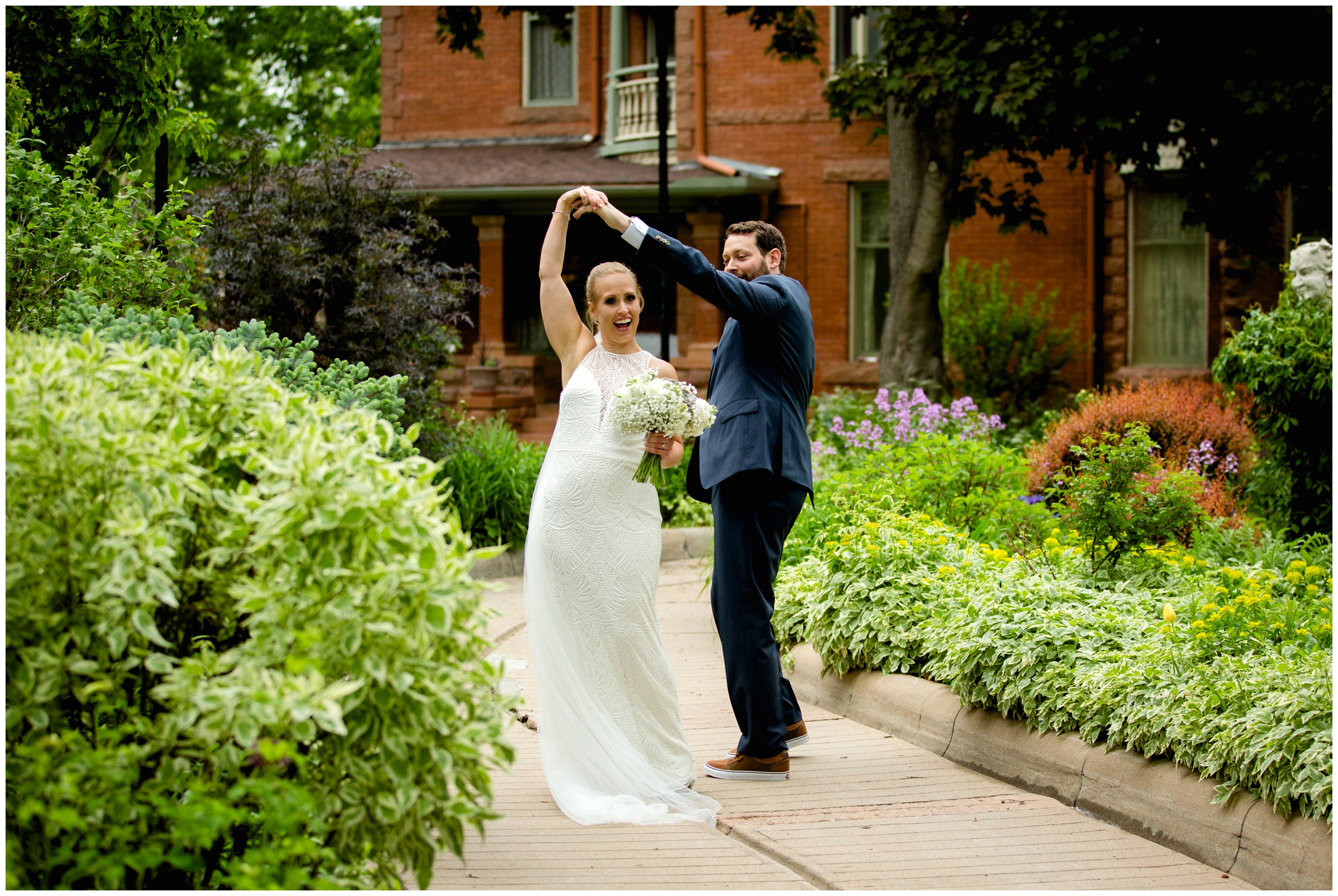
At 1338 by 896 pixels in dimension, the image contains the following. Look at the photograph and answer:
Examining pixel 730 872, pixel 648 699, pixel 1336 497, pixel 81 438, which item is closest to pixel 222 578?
pixel 81 438

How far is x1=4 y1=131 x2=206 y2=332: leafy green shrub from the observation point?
4.93m

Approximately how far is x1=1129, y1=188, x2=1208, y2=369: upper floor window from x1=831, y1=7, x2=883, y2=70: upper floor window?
14.6ft

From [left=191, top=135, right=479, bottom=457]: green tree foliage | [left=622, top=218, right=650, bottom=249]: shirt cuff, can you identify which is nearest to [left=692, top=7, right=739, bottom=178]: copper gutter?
[left=191, top=135, right=479, bottom=457]: green tree foliage

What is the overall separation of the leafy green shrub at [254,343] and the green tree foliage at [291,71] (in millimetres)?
23420

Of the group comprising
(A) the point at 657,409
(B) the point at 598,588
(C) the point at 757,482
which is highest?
(A) the point at 657,409

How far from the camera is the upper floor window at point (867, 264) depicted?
61.6ft

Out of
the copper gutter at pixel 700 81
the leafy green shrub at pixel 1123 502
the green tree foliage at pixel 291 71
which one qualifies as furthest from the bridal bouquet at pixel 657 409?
the green tree foliage at pixel 291 71

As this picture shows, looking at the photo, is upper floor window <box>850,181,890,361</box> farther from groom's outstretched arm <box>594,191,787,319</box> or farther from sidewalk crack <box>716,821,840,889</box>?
sidewalk crack <box>716,821,840,889</box>

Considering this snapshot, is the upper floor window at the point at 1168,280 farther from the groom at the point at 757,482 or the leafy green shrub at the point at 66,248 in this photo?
the leafy green shrub at the point at 66,248

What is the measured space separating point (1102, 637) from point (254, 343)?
3.55m

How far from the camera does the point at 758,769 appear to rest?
16.7 feet

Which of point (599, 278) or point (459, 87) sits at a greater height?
point (459, 87)

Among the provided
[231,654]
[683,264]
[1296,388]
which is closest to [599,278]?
[683,264]

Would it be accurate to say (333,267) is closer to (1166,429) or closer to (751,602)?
(751,602)
